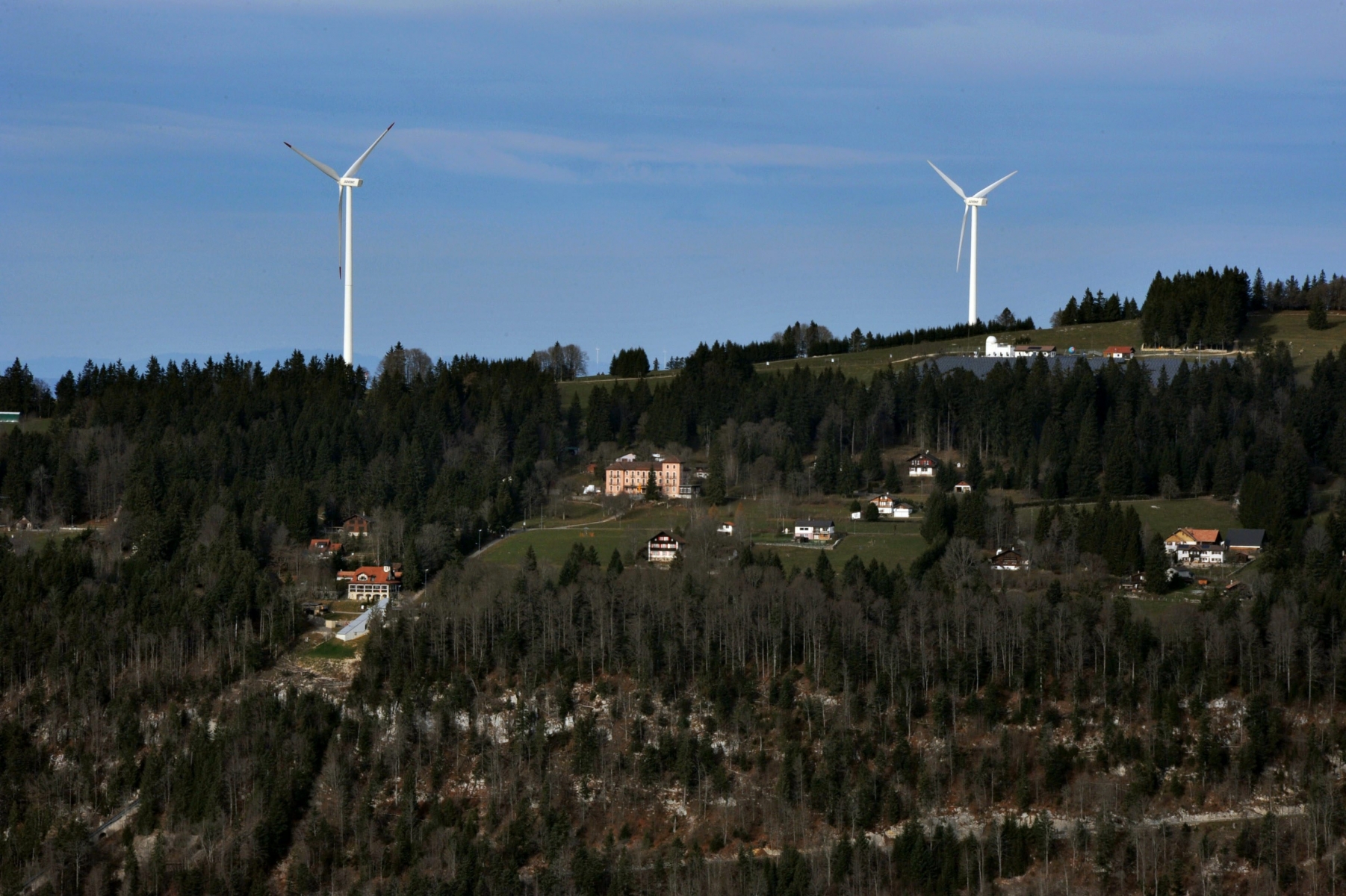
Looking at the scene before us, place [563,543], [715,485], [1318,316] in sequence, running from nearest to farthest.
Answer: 1. [563,543]
2. [715,485]
3. [1318,316]

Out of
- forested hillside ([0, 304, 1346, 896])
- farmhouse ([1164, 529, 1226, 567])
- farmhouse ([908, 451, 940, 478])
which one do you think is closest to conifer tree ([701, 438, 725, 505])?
farmhouse ([908, 451, 940, 478])

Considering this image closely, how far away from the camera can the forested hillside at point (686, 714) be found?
61031 mm

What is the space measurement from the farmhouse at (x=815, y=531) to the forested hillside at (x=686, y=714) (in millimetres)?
5765

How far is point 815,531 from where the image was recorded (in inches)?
3674

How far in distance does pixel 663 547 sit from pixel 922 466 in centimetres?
2645

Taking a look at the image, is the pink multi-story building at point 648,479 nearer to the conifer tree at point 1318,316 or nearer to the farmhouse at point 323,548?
the farmhouse at point 323,548

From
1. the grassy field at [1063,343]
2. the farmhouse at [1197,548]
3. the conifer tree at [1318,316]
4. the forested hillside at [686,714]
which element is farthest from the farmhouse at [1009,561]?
the conifer tree at [1318,316]

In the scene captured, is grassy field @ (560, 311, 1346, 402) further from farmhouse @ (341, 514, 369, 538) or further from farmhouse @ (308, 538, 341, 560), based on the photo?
farmhouse @ (308, 538, 341, 560)

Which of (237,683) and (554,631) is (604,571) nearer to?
(554,631)

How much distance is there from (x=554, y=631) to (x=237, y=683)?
14294 mm

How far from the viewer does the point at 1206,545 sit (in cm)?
8688

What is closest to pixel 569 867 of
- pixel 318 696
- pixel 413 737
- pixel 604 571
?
pixel 413 737

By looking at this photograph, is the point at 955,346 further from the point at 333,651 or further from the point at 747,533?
the point at 333,651

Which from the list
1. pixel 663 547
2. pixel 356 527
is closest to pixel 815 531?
pixel 663 547
